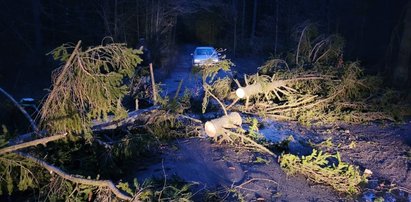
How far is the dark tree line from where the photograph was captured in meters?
15.1

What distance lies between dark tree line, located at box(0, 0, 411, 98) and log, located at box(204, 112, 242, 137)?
641cm

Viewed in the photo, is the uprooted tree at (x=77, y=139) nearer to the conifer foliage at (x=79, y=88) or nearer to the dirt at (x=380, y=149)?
the conifer foliage at (x=79, y=88)

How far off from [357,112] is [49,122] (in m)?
6.92

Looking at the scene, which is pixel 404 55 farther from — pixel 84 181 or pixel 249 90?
pixel 84 181

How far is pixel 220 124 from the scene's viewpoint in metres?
6.48

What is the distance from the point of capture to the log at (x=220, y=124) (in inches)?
250

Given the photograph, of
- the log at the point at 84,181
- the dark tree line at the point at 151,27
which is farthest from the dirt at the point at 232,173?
the dark tree line at the point at 151,27

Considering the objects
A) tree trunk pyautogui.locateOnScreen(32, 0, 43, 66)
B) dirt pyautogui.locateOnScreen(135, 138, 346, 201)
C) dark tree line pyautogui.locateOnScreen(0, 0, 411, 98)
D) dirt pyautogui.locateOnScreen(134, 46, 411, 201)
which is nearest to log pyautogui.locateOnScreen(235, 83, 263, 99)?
dirt pyautogui.locateOnScreen(134, 46, 411, 201)

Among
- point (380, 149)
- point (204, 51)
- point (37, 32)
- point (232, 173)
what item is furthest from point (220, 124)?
point (37, 32)

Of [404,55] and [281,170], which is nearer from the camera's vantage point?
[281,170]

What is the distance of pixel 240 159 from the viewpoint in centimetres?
613

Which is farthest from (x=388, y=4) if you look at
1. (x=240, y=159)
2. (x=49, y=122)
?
(x=49, y=122)

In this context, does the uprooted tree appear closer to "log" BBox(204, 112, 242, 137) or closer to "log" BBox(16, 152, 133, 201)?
"log" BBox(16, 152, 133, 201)

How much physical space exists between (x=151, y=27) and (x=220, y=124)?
1287 centimetres
